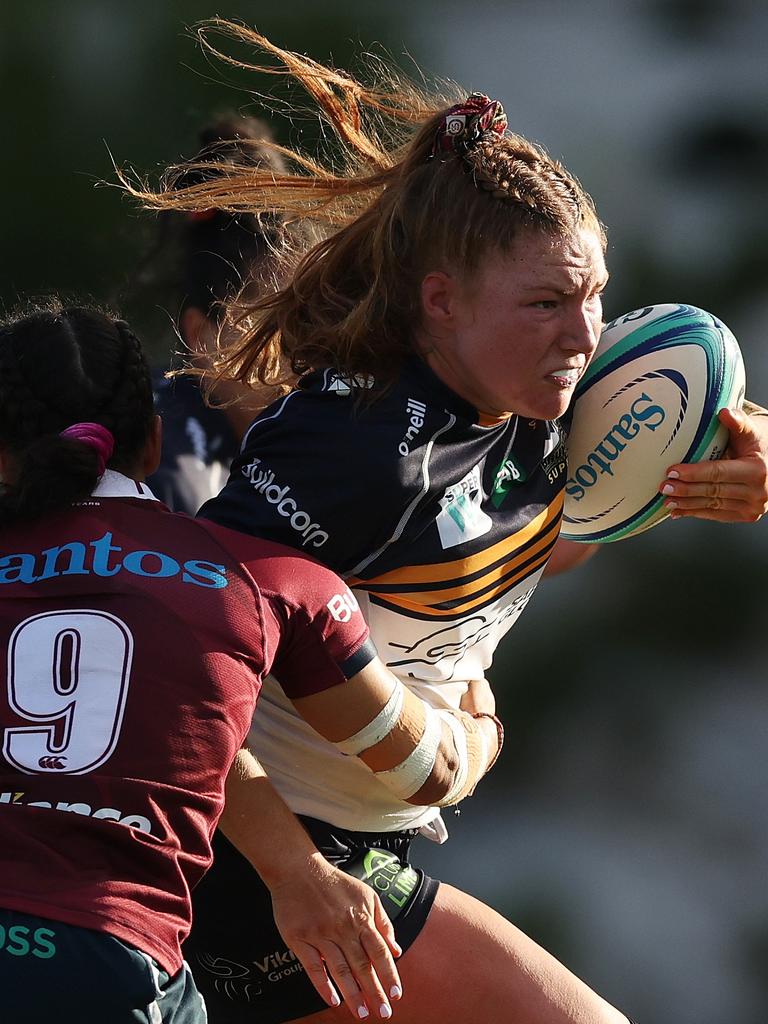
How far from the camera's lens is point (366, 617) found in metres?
1.90

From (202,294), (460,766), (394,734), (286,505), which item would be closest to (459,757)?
(460,766)

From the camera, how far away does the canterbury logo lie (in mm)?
1468

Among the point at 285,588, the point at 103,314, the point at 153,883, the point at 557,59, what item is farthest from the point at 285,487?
the point at 557,59

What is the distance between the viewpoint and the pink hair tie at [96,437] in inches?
66.2

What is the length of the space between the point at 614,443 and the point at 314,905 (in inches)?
31.9

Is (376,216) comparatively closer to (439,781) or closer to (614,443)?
(614,443)

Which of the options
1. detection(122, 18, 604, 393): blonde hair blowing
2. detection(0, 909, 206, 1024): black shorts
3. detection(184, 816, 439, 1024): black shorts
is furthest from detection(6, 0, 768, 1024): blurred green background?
detection(0, 909, 206, 1024): black shorts

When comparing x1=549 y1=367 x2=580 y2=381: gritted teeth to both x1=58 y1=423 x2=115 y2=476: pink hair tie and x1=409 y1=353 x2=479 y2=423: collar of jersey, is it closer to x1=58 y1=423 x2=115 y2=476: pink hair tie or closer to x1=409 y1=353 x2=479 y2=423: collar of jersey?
x1=409 y1=353 x2=479 y2=423: collar of jersey

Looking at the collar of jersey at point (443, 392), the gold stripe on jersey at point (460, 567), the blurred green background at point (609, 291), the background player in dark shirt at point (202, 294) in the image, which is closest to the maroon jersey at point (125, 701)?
the gold stripe on jersey at point (460, 567)

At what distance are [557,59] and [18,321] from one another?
115 inches

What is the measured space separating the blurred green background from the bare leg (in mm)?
1883

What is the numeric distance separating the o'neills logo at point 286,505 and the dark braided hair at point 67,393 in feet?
0.52

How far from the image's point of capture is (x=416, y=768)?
1.75 m

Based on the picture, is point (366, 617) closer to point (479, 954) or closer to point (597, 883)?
point (479, 954)
